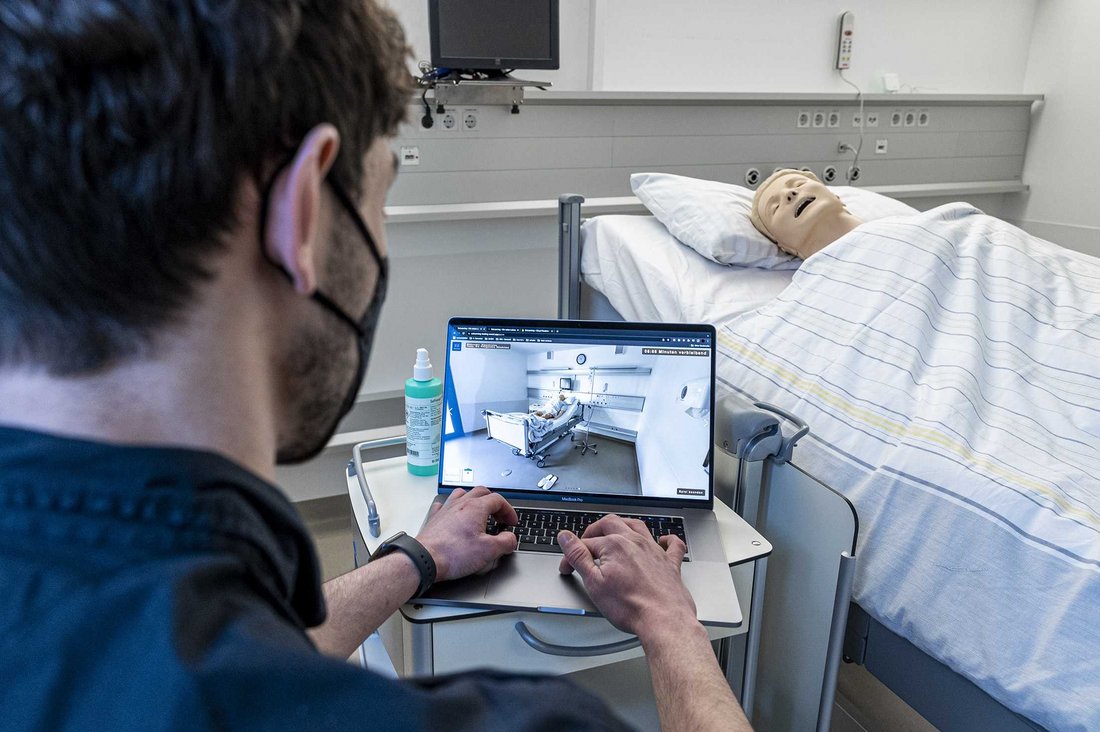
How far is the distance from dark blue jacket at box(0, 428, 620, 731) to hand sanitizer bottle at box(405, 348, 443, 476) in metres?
0.84

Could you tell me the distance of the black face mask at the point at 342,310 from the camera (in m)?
0.48

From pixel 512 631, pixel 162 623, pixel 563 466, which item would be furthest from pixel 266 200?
pixel 563 466

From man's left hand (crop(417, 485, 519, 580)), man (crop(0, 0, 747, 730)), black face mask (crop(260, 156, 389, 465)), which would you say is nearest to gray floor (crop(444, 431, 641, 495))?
man's left hand (crop(417, 485, 519, 580))

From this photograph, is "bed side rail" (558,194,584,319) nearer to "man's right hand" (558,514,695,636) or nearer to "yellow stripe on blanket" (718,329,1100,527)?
"yellow stripe on blanket" (718,329,1100,527)

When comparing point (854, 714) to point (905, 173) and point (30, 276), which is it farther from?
point (905, 173)

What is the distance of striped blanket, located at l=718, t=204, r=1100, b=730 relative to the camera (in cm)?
101

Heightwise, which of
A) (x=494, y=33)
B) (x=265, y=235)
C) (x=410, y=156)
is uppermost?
(x=494, y=33)

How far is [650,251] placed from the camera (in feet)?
6.95

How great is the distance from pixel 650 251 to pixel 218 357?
175 centimetres

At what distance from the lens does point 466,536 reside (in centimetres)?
105

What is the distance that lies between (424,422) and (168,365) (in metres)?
0.88

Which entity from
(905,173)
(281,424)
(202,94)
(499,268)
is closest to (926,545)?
(281,424)

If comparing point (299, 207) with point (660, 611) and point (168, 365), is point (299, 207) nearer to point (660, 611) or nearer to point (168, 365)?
point (168, 365)

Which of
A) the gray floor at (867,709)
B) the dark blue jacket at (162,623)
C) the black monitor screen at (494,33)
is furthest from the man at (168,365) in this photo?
the black monitor screen at (494,33)
